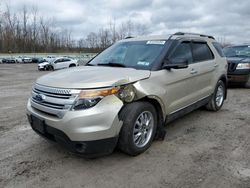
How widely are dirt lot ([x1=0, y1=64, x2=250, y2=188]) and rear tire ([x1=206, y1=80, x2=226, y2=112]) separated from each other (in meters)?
1.00

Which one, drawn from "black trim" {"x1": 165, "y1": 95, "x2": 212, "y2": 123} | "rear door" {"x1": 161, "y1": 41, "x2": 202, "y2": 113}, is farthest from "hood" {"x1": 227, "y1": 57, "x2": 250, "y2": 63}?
"rear door" {"x1": 161, "y1": 41, "x2": 202, "y2": 113}

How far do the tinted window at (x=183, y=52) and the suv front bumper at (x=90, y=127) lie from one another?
1565 millimetres

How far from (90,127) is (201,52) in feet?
10.3

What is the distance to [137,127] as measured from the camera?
3275 millimetres

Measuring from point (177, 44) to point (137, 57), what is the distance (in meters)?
0.74

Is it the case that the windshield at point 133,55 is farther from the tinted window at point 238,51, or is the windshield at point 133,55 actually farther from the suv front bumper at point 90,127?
the tinted window at point 238,51

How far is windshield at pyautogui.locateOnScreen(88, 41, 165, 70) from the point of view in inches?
145

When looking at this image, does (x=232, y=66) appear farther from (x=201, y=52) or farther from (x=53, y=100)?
(x=53, y=100)

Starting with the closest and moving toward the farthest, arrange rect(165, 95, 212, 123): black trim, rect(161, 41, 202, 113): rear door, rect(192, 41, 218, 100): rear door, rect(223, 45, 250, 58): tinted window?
rect(161, 41, 202, 113): rear door → rect(165, 95, 212, 123): black trim → rect(192, 41, 218, 100): rear door → rect(223, 45, 250, 58): tinted window

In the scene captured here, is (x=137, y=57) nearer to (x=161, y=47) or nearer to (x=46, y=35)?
(x=161, y=47)

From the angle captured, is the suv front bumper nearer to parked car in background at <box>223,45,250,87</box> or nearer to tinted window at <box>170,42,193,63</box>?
tinted window at <box>170,42,193,63</box>

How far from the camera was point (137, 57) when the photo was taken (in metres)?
3.85

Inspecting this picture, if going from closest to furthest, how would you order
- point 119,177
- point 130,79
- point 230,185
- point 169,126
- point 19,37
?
point 230,185 < point 119,177 < point 130,79 < point 169,126 < point 19,37

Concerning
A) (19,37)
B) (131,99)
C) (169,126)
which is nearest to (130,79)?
(131,99)
